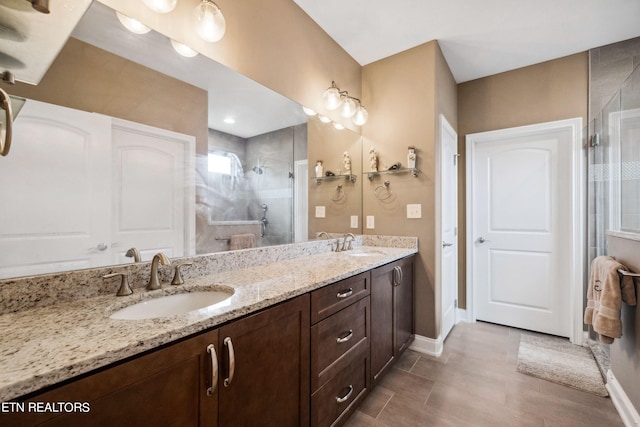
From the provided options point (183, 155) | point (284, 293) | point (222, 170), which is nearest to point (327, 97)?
point (222, 170)

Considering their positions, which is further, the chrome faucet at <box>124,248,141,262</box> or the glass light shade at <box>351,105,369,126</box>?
the glass light shade at <box>351,105,369,126</box>

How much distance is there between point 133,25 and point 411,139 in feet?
6.74

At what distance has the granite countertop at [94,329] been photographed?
0.54 m

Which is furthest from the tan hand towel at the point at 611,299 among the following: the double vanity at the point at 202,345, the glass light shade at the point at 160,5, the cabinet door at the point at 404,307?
the glass light shade at the point at 160,5

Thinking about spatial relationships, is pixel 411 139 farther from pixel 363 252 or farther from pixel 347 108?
pixel 363 252

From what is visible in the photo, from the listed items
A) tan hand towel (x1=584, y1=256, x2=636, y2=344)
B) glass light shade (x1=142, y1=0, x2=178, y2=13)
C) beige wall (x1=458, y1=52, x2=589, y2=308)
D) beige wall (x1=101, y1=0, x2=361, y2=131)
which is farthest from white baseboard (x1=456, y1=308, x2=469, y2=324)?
glass light shade (x1=142, y1=0, x2=178, y2=13)

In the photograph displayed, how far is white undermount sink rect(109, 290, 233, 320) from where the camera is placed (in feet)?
3.24

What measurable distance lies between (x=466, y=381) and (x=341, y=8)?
2.85 meters

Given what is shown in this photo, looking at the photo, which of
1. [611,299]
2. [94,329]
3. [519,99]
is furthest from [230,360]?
[519,99]

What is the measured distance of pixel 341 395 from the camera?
1437mm

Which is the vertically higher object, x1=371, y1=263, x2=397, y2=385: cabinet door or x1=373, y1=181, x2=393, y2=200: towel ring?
x1=373, y1=181, x2=393, y2=200: towel ring

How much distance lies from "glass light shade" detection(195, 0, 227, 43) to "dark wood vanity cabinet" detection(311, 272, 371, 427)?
1339mm

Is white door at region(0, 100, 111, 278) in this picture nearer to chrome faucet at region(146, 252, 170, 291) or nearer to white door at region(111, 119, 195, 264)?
white door at region(111, 119, 195, 264)

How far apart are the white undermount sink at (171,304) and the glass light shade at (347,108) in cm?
189
